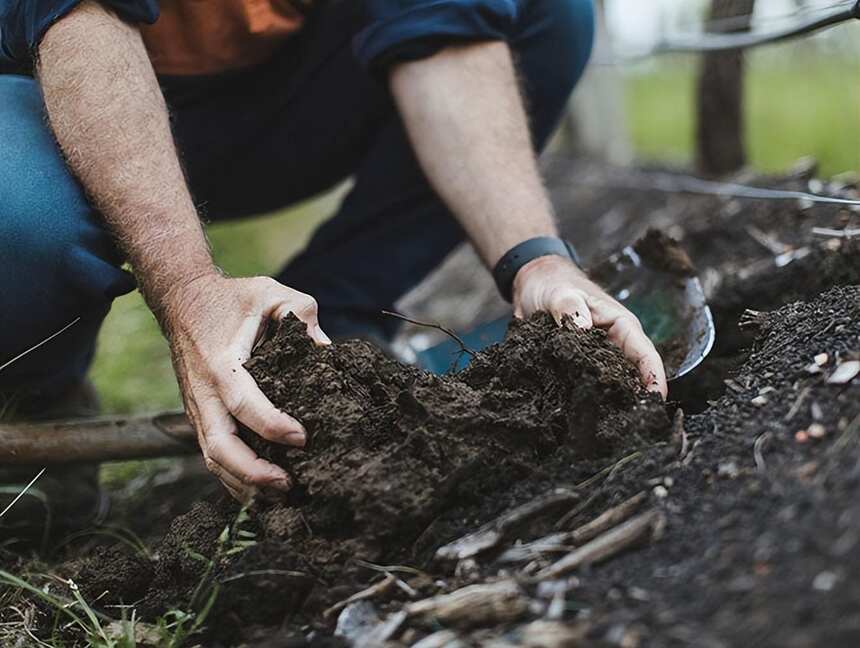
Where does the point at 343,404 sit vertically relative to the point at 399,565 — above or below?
above

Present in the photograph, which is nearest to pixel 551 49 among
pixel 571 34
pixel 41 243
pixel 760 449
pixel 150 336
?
pixel 571 34

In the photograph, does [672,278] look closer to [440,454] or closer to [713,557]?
[440,454]

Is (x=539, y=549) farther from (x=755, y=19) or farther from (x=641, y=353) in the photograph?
(x=755, y=19)

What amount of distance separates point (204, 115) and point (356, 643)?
1.54 meters

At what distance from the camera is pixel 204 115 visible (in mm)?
2203

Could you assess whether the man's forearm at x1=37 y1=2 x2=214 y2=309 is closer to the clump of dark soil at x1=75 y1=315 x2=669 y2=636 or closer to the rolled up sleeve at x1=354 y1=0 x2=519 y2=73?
the clump of dark soil at x1=75 y1=315 x2=669 y2=636

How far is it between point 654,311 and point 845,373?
752mm

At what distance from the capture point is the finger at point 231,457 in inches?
48.3

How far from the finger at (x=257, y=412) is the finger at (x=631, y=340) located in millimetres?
542

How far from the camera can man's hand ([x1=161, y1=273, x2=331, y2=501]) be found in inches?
48.3

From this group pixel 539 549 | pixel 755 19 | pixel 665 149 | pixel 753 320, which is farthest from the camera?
pixel 665 149

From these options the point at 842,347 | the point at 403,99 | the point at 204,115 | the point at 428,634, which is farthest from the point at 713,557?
the point at 204,115

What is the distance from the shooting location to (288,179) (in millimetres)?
2441

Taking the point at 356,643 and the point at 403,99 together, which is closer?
the point at 356,643
